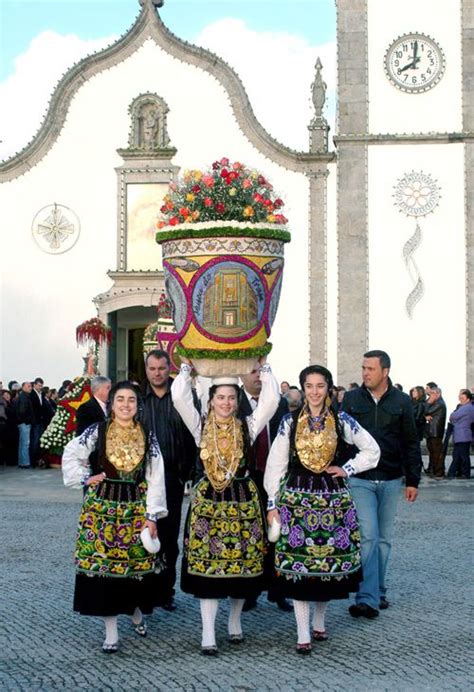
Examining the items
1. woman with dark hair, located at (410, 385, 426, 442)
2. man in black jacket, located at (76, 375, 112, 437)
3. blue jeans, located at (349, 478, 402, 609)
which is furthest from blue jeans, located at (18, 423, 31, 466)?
blue jeans, located at (349, 478, 402, 609)

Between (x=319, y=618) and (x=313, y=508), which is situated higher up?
(x=313, y=508)

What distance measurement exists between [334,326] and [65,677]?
1804cm

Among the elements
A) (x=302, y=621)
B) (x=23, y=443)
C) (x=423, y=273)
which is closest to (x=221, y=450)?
(x=302, y=621)

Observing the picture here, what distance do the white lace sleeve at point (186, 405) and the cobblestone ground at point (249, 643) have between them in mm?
1274

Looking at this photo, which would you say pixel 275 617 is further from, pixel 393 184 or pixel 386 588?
pixel 393 184

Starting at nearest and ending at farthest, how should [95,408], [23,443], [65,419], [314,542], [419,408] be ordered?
[314,542], [95,408], [419,408], [65,419], [23,443]

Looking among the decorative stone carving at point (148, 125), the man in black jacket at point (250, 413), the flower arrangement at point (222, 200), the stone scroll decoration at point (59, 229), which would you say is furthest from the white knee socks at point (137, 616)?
the decorative stone carving at point (148, 125)

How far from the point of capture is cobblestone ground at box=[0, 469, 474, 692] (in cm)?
590

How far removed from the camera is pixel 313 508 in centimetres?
669

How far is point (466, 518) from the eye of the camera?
12680mm

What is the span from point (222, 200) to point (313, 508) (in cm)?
236

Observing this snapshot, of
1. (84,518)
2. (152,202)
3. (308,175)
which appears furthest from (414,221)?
(84,518)

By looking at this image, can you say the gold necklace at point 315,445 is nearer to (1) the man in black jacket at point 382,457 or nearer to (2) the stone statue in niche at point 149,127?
(1) the man in black jacket at point 382,457

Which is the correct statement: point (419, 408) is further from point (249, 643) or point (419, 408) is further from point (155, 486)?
point (155, 486)
